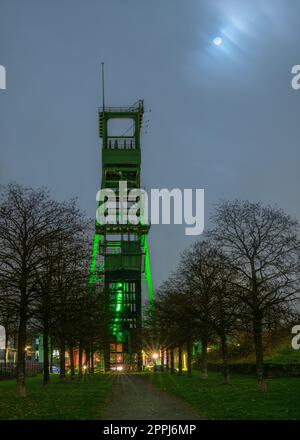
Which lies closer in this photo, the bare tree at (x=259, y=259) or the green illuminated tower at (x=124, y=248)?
the bare tree at (x=259, y=259)

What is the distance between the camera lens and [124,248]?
151 metres

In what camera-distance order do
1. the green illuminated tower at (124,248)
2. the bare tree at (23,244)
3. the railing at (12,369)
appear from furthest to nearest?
the green illuminated tower at (124,248) → the railing at (12,369) → the bare tree at (23,244)

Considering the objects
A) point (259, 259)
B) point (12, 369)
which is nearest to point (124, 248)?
point (12, 369)

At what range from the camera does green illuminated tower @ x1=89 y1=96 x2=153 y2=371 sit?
139 meters

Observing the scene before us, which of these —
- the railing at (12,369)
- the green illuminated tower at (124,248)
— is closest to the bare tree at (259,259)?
the railing at (12,369)

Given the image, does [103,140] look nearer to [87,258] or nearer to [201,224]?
[201,224]

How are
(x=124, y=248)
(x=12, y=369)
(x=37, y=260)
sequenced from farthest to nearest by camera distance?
(x=124, y=248)
(x=12, y=369)
(x=37, y=260)

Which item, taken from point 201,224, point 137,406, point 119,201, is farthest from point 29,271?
point 119,201

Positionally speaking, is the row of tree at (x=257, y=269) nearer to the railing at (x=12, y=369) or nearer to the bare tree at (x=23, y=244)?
the bare tree at (x=23, y=244)

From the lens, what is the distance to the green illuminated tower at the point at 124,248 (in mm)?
138625

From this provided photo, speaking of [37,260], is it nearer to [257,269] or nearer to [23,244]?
[23,244]

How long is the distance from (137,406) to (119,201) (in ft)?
381
